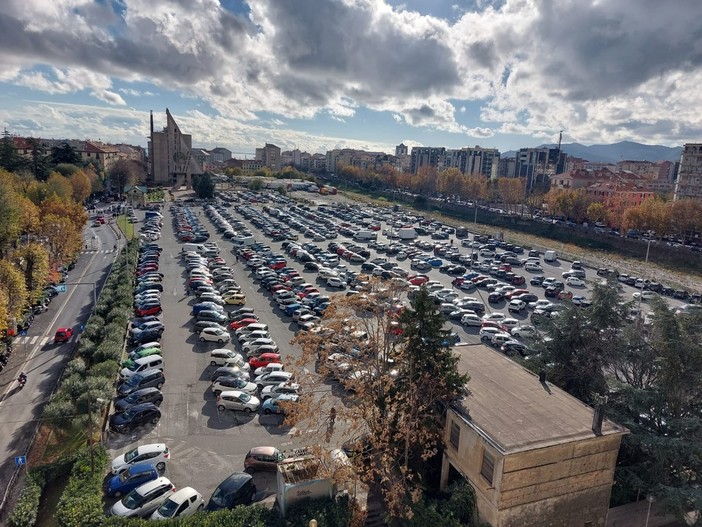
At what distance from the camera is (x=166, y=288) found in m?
37.2

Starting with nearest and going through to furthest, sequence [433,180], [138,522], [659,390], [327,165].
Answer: [138,522], [659,390], [433,180], [327,165]

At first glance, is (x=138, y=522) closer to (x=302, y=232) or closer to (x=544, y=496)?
(x=544, y=496)

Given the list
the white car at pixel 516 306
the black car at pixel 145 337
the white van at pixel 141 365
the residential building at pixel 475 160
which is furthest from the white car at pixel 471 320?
the residential building at pixel 475 160

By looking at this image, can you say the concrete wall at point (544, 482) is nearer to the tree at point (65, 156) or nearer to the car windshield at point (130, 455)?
the car windshield at point (130, 455)

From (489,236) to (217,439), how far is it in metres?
55.2

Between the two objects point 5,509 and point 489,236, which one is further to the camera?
point 489,236

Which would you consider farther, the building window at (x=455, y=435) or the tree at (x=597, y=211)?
the tree at (x=597, y=211)

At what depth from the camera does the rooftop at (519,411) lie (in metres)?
13.5

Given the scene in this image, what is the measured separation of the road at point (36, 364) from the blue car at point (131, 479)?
3960 millimetres

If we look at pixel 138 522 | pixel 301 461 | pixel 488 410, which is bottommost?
pixel 138 522

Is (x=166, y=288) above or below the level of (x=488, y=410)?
below

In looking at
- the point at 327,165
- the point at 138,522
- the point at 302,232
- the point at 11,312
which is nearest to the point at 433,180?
the point at 302,232

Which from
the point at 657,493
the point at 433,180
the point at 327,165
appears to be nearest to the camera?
→ the point at 657,493

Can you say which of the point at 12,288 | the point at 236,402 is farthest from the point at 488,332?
the point at 12,288
